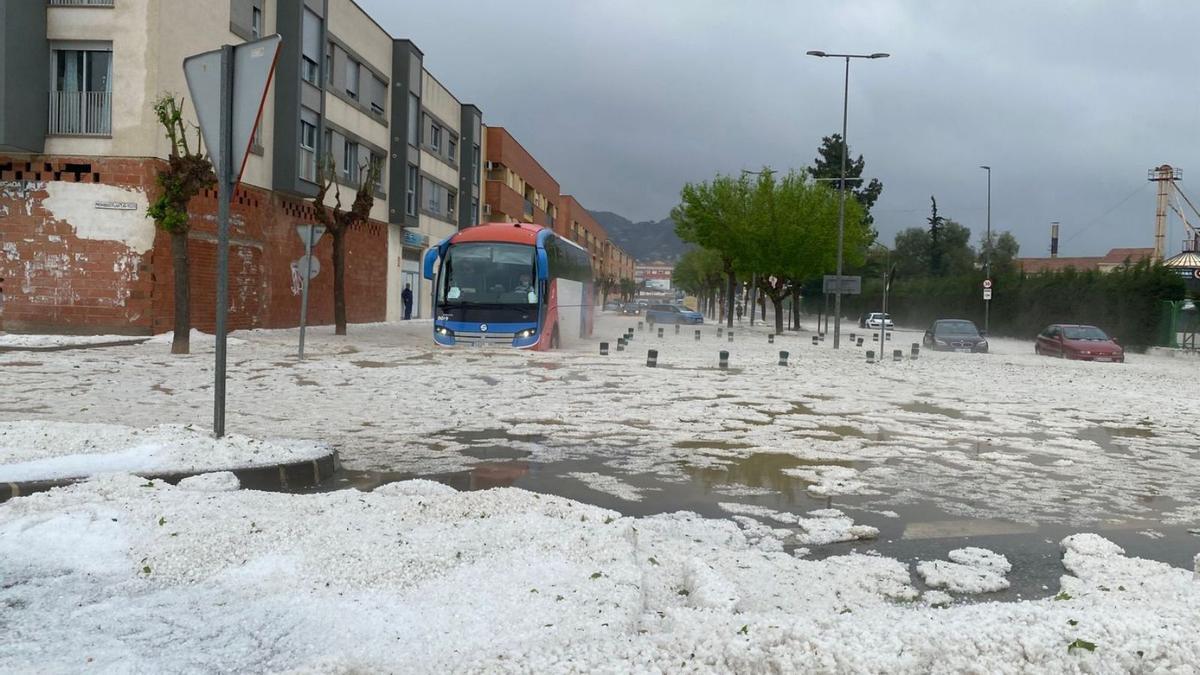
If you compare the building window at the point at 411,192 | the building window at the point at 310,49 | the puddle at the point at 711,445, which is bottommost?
the puddle at the point at 711,445

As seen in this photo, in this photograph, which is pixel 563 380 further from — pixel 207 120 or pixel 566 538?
pixel 566 538

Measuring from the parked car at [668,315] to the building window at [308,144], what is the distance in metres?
→ 29.5

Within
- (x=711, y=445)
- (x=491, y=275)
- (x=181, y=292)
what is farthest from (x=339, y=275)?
(x=711, y=445)

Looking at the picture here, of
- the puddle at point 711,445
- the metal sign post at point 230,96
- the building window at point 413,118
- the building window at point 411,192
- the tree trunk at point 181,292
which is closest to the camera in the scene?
the metal sign post at point 230,96

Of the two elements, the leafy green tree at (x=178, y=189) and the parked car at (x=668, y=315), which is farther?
the parked car at (x=668, y=315)

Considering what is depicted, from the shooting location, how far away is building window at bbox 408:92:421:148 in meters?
42.9

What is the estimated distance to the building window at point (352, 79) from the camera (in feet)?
119

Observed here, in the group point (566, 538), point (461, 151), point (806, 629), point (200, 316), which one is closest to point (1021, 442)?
point (566, 538)

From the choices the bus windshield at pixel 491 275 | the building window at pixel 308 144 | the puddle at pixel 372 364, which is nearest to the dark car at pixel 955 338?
the bus windshield at pixel 491 275

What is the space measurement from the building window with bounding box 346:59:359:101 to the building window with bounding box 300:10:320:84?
3.90 m

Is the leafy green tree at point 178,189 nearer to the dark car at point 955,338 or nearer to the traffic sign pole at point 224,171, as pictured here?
the traffic sign pole at point 224,171

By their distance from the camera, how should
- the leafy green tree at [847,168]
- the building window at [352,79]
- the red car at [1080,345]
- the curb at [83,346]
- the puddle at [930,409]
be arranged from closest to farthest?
the puddle at [930,409] → the curb at [83,346] → the red car at [1080,345] → the building window at [352,79] → the leafy green tree at [847,168]

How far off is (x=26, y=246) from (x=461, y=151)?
106 feet

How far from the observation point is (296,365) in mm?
18859
